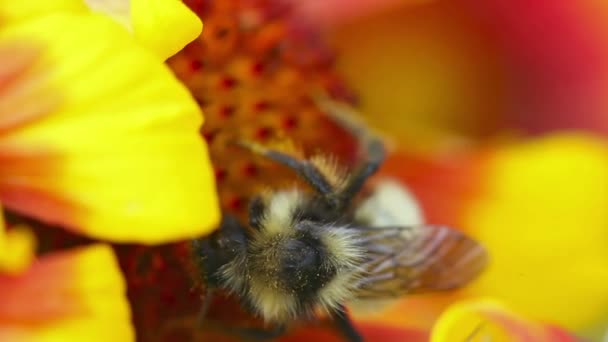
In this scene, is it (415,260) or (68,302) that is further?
(415,260)

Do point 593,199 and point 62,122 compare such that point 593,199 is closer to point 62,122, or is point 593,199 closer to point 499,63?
point 499,63

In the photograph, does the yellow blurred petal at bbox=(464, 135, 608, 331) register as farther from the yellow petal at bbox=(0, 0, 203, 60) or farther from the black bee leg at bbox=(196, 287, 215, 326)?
the yellow petal at bbox=(0, 0, 203, 60)

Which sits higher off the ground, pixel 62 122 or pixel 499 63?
pixel 62 122

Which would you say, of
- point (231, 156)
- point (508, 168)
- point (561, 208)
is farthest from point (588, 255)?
point (231, 156)

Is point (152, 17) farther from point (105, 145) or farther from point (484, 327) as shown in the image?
point (484, 327)

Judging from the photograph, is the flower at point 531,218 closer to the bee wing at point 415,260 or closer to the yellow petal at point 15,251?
the bee wing at point 415,260

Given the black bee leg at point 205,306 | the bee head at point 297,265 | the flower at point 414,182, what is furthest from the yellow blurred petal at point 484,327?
the black bee leg at point 205,306

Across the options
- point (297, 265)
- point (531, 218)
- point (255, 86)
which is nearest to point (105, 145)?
point (297, 265)
